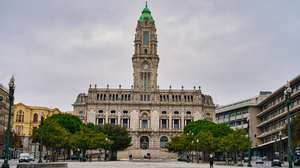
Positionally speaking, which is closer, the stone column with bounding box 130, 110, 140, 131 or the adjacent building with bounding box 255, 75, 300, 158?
the adjacent building with bounding box 255, 75, 300, 158

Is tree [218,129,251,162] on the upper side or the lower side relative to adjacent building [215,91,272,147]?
lower

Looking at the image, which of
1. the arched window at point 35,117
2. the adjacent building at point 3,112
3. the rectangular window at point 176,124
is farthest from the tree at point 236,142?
the arched window at point 35,117

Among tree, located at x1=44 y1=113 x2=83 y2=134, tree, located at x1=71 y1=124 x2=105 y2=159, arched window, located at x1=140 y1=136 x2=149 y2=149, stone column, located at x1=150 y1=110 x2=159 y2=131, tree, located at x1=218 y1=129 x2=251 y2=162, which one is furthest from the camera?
stone column, located at x1=150 y1=110 x2=159 y2=131

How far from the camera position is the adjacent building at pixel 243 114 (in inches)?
5615

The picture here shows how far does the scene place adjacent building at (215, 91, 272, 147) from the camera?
143 m

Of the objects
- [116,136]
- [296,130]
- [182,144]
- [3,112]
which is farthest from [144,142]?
[296,130]

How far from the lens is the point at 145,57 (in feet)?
501

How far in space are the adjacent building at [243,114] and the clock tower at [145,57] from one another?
2924cm

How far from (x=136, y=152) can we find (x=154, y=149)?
615 cm

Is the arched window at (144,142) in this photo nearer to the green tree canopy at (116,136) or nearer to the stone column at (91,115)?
the stone column at (91,115)

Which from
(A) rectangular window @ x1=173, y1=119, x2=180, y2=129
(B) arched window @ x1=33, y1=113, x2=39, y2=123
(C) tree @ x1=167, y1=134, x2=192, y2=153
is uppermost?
(B) arched window @ x1=33, y1=113, x2=39, y2=123

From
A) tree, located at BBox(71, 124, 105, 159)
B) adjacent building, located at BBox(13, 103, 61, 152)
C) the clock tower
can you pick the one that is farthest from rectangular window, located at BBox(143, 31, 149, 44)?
tree, located at BBox(71, 124, 105, 159)

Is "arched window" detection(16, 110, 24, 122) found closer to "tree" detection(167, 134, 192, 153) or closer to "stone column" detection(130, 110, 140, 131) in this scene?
"stone column" detection(130, 110, 140, 131)

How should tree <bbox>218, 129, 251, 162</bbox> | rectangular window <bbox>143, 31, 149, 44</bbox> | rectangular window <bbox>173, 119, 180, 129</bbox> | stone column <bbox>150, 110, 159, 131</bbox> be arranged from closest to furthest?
tree <bbox>218, 129, 251, 162</bbox>, stone column <bbox>150, 110, 159, 131</bbox>, rectangular window <bbox>173, 119, 180, 129</bbox>, rectangular window <bbox>143, 31, 149, 44</bbox>
